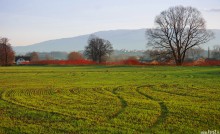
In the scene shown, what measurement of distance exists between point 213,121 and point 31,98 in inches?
407

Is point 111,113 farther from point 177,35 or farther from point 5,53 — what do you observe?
point 5,53

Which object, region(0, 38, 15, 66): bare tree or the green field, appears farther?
region(0, 38, 15, 66): bare tree

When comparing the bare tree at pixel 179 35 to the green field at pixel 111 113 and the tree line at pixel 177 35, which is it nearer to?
the tree line at pixel 177 35

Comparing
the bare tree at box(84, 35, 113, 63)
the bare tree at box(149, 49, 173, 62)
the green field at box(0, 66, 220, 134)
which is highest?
the bare tree at box(84, 35, 113, 63)

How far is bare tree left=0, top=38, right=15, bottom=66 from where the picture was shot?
103 metres

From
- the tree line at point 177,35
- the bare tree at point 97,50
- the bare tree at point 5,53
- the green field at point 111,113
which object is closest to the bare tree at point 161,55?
the tree line at point 177,35

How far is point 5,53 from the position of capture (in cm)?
10400

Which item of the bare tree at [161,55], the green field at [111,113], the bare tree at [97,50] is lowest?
the green field at [111,113]

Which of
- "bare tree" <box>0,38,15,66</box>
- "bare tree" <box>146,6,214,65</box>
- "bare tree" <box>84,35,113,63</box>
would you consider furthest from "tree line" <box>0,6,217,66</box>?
"bare tree" <box>0,38,15,66</box>

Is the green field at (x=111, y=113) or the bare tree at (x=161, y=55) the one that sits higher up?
the bare tree at (x=161, y=55)

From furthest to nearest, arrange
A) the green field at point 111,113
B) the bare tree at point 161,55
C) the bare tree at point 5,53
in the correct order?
the bare tree at point 5,53 < the bare tree at point 161,55 < the green field at point 111,113

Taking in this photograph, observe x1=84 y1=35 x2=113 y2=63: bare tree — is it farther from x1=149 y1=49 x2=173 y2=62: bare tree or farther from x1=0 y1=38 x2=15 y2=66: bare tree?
x1=149 y1=49 x2=173 y2=62: bare tree

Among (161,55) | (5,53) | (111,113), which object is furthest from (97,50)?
(111,113)

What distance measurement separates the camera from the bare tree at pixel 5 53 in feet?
337
